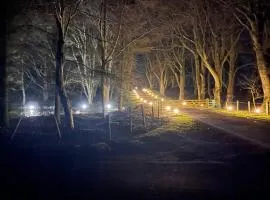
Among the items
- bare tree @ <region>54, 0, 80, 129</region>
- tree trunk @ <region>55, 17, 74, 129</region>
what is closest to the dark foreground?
tree trunk @ <region>55, 17, 74, 129</region>

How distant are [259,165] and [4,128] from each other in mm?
15200

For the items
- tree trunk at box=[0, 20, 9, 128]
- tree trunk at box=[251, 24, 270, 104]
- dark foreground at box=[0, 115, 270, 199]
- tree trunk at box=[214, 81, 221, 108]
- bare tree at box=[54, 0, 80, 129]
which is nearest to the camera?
dark foreground at box=[0, 115, 270, 199]

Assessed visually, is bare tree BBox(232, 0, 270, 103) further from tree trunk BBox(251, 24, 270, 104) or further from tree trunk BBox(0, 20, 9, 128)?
tree trunk BBox(0, 20, 9, 128)

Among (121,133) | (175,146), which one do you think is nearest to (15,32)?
(121,133)

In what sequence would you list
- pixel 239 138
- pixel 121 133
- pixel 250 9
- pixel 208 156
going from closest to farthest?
pixel 208 156
pixel 239 138
pixel 121 133
pixel 250 9

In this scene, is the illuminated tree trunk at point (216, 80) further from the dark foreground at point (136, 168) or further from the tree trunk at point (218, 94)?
the dark foreground at point (136, 168)

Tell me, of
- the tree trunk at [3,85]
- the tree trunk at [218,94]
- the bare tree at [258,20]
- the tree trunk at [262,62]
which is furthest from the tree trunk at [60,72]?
the tree trunk at [218,94]

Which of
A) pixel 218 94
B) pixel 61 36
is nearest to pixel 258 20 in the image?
pixel 218 94

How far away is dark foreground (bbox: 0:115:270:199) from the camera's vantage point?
10281mm

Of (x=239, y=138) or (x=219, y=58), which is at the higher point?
(x=219, y=58)

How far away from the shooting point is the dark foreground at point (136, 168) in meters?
10.3

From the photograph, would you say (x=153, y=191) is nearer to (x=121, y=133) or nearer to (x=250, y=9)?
(x=121, y=133)

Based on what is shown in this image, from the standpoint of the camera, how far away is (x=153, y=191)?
33.9 feet

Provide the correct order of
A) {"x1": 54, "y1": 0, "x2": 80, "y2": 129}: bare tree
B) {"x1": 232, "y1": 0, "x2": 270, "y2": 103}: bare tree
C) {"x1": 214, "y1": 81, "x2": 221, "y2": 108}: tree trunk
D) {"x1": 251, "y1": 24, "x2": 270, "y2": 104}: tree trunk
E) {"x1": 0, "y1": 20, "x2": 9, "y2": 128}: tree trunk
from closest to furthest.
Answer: {"x1": 54, "y1": 0, "x2": 80, "y2": 129}: bare tree → {"x1": 0, "y1": 20, "x2": 9, "y2": 128}: tree trunk → {"x1": 232, "y1": 0, "x2": 270, "y2": 103}: bare tree → {"x1": 251, "y1": 24, "x2": 270, "y2": 104}: tree trunk → {"x1": 214, "y1": 81, "x2": 221, "y2": 108}: tree trunk
